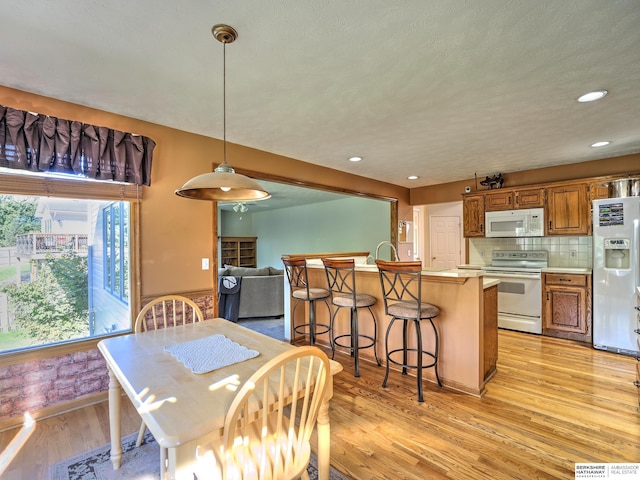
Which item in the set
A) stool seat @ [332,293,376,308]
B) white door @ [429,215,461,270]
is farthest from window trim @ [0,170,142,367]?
white door @ [429,215,461,270]

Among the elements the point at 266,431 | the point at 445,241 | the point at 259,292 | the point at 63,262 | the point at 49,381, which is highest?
the point at 445,241

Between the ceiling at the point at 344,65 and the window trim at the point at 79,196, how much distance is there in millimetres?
624

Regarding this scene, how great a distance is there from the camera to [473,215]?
4969 mm

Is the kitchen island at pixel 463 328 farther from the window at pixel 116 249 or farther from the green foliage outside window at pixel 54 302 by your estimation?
the green foliage outside window at pixel 54 302

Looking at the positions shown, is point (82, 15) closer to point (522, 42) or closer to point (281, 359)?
point (281, 359)

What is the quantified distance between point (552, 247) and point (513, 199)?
0.92 meters

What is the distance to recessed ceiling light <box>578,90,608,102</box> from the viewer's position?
86.1 inches

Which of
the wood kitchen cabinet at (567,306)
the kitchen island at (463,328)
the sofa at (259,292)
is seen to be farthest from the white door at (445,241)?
the kitchen island at (463,328)

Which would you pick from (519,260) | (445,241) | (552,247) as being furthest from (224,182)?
(445,241)

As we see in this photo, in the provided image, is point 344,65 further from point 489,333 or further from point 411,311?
point 489,333

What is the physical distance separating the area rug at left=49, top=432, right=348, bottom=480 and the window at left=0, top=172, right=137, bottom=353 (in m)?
0.94

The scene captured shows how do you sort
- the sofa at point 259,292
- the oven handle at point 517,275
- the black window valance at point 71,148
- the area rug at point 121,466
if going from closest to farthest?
1. the area rug at point 121,466
2. the black window valance at point 71,148
3. the oven handle at point 517,275
4. the sofa at point 259,292

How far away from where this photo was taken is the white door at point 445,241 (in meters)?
6.38

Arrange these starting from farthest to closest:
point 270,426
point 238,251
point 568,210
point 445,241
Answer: point 238,251
point 445,241
point 568,210
point 270,426
